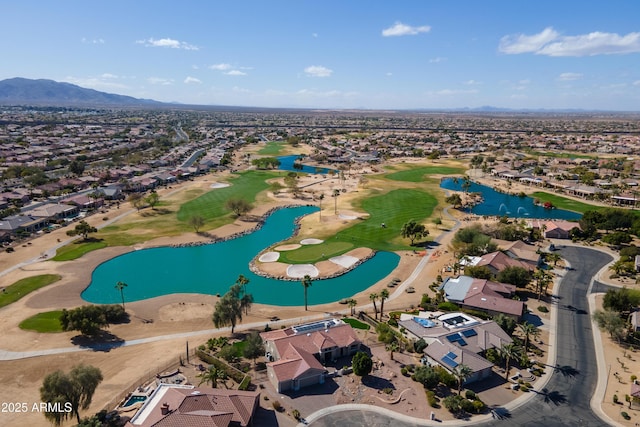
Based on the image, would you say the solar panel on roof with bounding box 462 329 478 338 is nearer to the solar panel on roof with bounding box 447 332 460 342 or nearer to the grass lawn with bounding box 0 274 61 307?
the solar panel on roof with bounding box 447 332 460 342

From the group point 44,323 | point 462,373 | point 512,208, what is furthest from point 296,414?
point 512,208

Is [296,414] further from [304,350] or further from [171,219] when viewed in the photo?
[171,219]

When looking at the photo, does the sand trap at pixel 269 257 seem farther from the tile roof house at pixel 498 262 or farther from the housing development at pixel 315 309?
the tile roof house at pixel 498 262

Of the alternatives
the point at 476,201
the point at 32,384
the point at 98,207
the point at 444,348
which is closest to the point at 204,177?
the point at 98,207

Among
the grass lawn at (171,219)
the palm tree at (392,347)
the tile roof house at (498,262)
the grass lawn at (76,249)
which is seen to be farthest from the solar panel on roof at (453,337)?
the grass lawn at (76,249)

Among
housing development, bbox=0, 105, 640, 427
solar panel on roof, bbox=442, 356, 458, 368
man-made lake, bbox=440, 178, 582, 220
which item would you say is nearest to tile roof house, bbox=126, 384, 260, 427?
housing development, bbox=0, 105, 640, 427

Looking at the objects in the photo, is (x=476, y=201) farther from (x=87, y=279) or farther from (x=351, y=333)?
(x=87, y=279)
